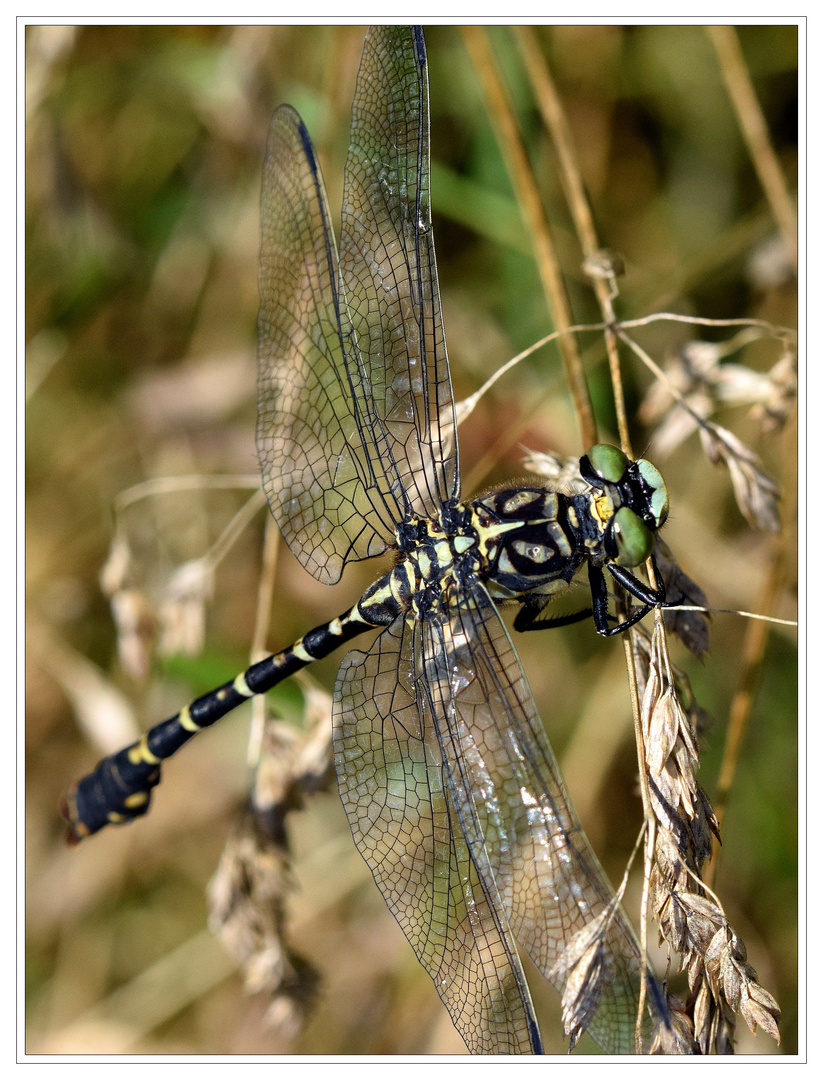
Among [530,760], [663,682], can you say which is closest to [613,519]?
[663,682]

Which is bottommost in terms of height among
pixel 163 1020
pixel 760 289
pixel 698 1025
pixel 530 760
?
pixel 163 1020

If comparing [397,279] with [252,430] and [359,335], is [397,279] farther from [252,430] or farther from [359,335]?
[252,430]

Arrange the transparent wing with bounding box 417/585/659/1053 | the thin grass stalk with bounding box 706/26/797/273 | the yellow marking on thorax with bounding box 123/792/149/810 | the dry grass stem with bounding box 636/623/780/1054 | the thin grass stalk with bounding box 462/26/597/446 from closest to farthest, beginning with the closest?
the dry grass stem with bounding box 636/623/780/1054
the transparent wing with bounding box 417/585/659/1053
the thin grass stalk with bounding box 462/26/597/446
the yellow marking on thorax with bounding box 123/792/149/810
the thin grass stalk with bounding box 706/26/797/273

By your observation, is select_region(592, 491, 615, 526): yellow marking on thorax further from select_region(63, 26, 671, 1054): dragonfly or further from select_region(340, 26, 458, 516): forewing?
select_region(340, 26, 458, 516): forewing

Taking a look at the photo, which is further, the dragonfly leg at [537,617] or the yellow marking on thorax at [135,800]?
the yellow marking on thorax at [135,800]

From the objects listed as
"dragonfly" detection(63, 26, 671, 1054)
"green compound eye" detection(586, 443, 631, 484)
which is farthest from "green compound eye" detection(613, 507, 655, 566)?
"green compound eye" detection(586, 443, 631, 484)

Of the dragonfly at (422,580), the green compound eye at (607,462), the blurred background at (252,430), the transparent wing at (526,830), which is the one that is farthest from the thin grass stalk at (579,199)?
the transparent wing at (526,830)

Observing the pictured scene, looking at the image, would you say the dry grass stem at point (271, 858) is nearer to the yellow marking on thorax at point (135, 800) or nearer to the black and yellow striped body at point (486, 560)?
the black and yellow striped body at point (486, 560)

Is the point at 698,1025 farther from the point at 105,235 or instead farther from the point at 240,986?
the point at 105,235
